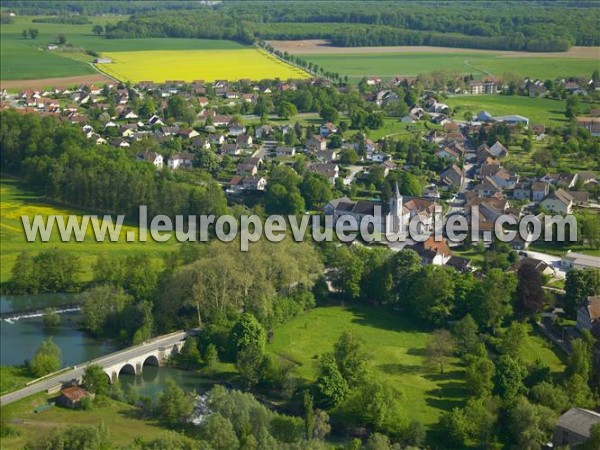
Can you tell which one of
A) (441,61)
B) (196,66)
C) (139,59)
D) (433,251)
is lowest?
(433,251)

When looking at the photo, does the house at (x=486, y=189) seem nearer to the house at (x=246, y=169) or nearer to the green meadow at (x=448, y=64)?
the house at (x=246, y=169)

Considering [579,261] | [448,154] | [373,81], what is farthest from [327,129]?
[579,261]

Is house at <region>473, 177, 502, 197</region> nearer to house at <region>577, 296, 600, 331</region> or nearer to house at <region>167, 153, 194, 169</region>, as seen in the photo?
house at <region>167, 153, 194, 169</region>

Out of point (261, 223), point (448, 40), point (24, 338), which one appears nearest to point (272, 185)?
point (261, 223)

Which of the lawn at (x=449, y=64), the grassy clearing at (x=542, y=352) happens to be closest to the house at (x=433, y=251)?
the grassy clearing at (x=542, y=352)

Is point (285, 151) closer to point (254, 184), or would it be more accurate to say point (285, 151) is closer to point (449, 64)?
point (254, 184)

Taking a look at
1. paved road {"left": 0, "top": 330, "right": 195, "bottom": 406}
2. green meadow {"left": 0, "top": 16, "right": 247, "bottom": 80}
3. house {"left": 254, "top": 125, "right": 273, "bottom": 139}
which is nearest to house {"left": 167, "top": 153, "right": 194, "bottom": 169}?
house {"left": 254, "top": 125, "right": 273, "bottom": 139}
